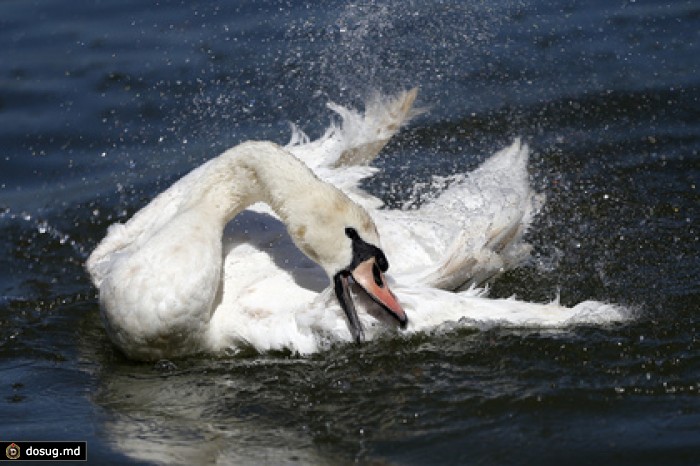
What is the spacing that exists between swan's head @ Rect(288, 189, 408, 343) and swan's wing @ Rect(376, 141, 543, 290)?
641mm

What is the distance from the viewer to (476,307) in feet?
24.0

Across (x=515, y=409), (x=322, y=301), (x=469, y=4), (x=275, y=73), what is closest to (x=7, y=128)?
(x=275, y=73)

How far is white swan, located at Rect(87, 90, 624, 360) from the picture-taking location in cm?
691

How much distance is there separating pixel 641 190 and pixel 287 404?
415 centimetres

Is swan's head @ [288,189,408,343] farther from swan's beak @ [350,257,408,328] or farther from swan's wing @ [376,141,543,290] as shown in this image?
swan's wing @ [376,141,543,290]

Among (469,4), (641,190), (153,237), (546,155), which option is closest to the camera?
(153,237)

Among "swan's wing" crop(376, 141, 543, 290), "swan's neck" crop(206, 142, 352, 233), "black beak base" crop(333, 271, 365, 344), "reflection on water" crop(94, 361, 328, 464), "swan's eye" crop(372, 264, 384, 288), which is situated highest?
"swan's neck" crop(206, 142, 352, 233)

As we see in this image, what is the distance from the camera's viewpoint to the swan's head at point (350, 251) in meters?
6.99

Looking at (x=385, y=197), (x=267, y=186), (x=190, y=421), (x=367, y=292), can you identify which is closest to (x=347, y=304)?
(x=367, y=292)

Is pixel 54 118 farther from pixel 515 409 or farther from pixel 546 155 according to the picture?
pixel 515 409

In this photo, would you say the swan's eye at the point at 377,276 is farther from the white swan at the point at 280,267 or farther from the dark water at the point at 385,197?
the dark water at the point at 385,197

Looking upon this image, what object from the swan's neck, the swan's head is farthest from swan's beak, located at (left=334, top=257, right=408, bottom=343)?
the swan's neck

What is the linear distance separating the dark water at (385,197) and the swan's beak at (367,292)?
0.91 ft

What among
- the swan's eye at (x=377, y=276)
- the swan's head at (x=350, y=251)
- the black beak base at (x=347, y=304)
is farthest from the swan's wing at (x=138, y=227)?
the swan's eye at (x=377, y=276)
